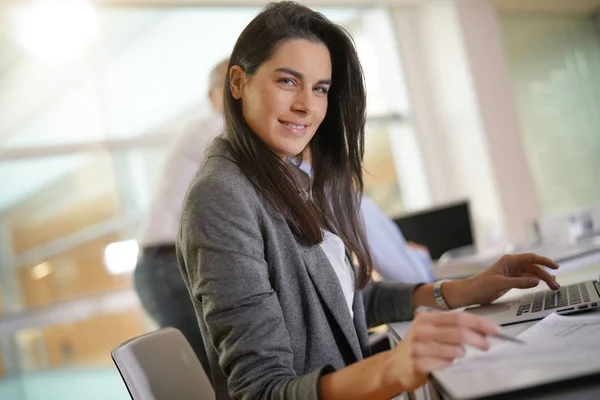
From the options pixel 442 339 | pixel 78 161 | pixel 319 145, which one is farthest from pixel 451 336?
pixel 78 161

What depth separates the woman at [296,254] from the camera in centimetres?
101

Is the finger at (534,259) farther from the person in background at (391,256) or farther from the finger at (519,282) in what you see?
the person in background at (391,256)

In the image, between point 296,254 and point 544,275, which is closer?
point 296,254

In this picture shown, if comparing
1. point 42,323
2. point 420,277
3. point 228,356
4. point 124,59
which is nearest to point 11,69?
point 124,59

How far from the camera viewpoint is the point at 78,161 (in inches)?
190

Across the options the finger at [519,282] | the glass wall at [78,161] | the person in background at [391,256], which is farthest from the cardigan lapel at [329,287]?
the glass wall at [78,161]

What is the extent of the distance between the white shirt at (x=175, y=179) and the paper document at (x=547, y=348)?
2.11m

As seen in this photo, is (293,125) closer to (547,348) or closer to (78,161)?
(547,348)

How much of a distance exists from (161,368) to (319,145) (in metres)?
0.62

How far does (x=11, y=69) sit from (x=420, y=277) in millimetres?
3284

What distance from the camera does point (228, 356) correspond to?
1.11 metres

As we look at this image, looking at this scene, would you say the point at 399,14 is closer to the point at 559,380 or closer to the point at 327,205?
the point at 327,205

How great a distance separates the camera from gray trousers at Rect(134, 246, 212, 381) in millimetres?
3014

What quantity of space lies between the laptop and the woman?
0.04 m
